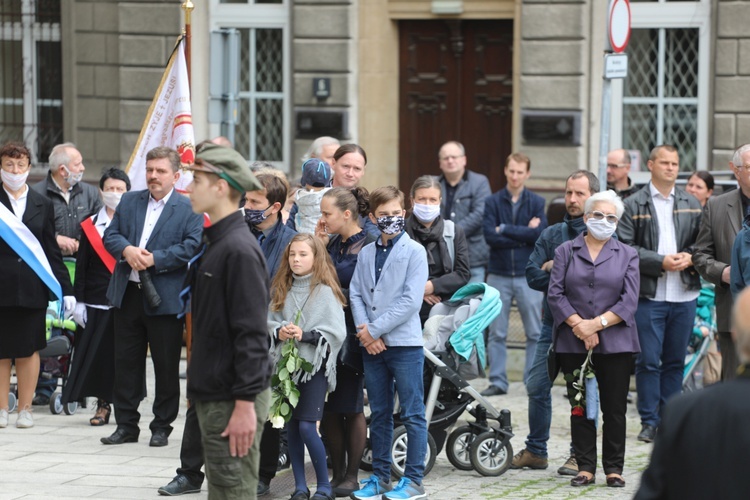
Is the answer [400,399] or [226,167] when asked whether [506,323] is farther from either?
[226,167]

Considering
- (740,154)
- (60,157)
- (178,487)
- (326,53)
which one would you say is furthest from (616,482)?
(326,53)

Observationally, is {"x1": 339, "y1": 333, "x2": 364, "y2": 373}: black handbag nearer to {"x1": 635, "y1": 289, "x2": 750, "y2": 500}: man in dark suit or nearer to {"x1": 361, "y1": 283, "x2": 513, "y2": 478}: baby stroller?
{"x1": 361, "y1": 283, "x2": 513, "y2": 478}: baby stroller

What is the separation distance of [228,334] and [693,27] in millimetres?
10735

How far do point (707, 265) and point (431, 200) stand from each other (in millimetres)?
2022

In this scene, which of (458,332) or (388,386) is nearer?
(388,386)

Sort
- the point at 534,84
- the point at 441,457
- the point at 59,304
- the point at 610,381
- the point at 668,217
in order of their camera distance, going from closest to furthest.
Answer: the point at 610,381 < the point at 441,457 < the point at 668,217 < the point at 59,304 < the point at 534,84

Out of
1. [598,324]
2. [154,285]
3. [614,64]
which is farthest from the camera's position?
[614,64]

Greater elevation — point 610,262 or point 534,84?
point 534,84

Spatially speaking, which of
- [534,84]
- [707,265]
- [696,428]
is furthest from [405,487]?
[534,84]

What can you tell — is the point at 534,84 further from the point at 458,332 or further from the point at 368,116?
the point at 458,332

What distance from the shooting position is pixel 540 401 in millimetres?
9203

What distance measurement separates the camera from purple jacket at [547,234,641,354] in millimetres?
8594

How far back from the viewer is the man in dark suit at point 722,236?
9.53 m

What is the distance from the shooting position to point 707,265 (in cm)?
965
